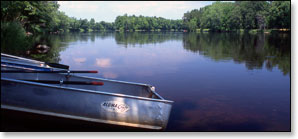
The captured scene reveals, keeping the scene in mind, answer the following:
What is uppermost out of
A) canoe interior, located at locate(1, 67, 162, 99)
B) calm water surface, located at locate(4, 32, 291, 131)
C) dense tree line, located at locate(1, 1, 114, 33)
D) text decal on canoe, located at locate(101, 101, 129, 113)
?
dense tree line, located at locate(1, 1, 114, 33)

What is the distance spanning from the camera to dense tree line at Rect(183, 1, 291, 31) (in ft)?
205

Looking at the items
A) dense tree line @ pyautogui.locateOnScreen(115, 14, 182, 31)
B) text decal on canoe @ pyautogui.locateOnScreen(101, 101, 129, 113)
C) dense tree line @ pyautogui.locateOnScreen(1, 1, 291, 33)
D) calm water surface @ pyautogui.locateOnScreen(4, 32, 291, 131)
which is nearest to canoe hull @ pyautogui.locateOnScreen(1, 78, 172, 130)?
text decal on canoe @ pyautogui.locateOnScreen(101, 101, 129, 113)

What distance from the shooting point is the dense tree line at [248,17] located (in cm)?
6244

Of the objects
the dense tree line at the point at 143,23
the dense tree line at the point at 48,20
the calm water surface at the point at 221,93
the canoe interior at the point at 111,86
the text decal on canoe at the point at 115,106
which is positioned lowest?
the calm water surface at the point at 221,93

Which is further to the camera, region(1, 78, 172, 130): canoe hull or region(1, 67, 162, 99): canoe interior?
region(1, 67, 162, 99): canoe interior

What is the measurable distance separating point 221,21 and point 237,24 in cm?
1417

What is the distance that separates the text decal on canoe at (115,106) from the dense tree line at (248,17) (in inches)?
1808

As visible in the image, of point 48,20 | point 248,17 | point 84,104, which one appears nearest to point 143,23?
point 248,17

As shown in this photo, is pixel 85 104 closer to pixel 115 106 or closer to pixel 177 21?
pixel 115 106

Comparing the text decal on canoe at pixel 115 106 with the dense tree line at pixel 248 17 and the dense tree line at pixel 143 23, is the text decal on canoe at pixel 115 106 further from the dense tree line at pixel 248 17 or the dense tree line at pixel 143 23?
the dense tree line at pixel 143 23

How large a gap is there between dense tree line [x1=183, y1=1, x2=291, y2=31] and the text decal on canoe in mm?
45933

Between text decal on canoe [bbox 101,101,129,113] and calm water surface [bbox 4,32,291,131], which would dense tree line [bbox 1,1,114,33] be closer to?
calm water surface [bbox 4,32,291,131]

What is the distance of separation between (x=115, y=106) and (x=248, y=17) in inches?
3546

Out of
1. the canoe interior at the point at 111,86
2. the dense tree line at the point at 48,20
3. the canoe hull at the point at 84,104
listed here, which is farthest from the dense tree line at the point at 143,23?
the canoe hull at the point at 84,104
